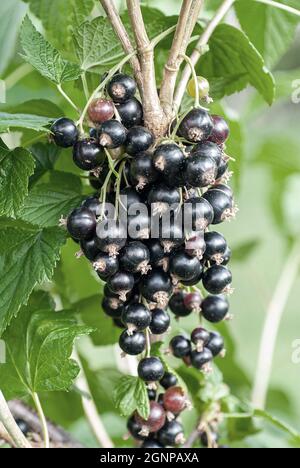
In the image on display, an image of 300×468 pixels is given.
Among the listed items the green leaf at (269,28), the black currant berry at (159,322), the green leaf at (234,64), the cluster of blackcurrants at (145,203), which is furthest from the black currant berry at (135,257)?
the green leaf at (269,28)

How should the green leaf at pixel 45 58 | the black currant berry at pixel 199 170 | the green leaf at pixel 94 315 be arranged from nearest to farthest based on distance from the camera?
1. the black currant berry at pixel 199 170
2. the green leaf at pixel 45 58
3. the green leaf at pixel 94 315

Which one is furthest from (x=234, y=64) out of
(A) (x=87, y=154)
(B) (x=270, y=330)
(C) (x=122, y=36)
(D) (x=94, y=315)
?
(B) (x=270, y=330)

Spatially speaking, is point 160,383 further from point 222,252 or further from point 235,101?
point 235,101

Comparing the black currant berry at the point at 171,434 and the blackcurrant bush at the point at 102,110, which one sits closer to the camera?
the blackcurrant bush at the point at 102,110

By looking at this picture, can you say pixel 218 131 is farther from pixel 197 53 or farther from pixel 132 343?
pixel 132 343

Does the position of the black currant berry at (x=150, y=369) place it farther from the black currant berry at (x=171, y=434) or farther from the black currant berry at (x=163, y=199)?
the black currant berry at (x=163, y=199)

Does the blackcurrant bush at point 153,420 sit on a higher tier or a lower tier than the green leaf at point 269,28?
lower
